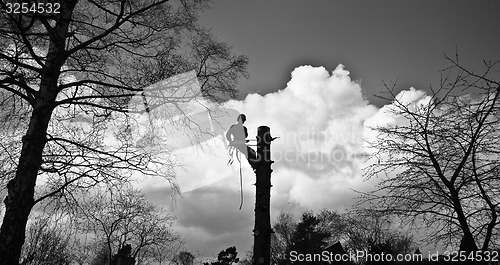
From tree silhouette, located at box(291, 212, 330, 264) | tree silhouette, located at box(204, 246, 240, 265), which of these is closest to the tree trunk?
tree silhouette, located at box(291, 212, 330, 264)

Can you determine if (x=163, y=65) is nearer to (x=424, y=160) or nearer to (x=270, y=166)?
(x=270, y=166)

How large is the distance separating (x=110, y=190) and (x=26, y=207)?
6.02 ft

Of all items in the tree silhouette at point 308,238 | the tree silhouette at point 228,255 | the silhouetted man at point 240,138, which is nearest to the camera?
the silhouetted man at point 240,138

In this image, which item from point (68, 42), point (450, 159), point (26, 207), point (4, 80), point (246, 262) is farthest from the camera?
point (246, 262)

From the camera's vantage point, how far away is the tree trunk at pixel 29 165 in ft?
15.3

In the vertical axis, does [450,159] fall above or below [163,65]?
below

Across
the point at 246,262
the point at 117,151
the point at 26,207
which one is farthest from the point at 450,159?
the point at 246,262

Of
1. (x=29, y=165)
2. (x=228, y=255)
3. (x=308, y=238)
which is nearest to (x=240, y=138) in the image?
(x=29, y=165)

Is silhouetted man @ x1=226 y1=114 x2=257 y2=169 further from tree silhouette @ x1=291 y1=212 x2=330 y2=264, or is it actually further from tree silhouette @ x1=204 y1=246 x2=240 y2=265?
tree silhouette @ x1=204 y1=246 x2=240 y2=265

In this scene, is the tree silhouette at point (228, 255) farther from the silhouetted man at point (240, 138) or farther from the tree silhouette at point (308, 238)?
the silhouetted man at point (240, 138)

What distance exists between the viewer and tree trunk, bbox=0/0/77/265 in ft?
15.3

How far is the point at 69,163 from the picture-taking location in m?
6.26

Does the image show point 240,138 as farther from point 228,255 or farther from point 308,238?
point 228,255

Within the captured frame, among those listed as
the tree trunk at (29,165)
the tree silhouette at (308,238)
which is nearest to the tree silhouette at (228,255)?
the tree silhouette at (308,238)
